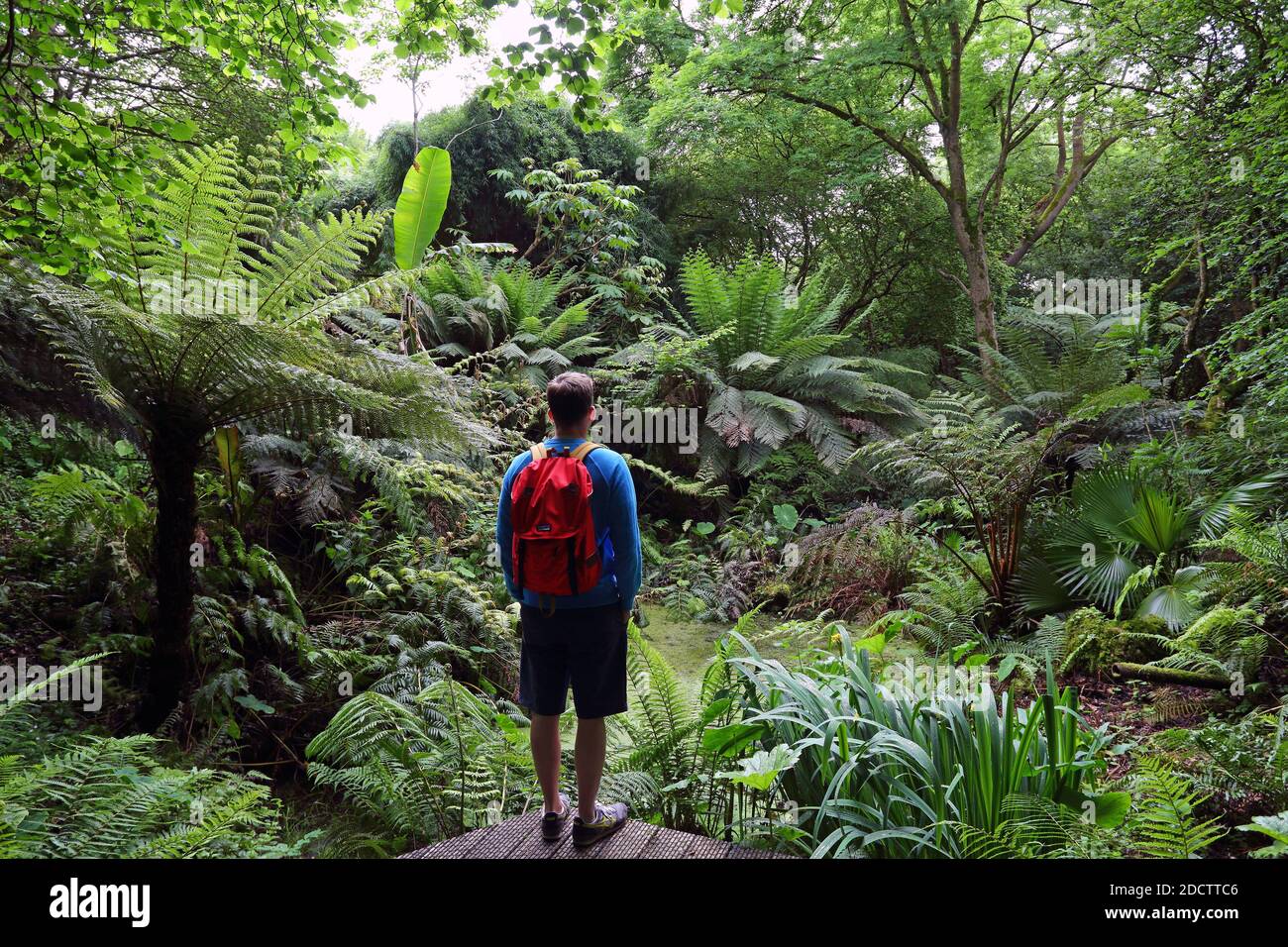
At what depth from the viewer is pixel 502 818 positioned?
256 cm

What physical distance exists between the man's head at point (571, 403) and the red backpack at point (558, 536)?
0.15m

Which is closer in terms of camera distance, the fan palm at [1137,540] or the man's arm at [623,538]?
the man's arm at [623,538]

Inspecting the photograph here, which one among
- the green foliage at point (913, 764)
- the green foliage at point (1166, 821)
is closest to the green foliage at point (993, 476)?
the green foliage at point (913, 764)

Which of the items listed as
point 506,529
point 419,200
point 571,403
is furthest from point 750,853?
point 419,200

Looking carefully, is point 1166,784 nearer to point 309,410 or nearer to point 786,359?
point 309,410

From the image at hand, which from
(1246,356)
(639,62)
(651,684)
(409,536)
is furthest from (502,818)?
(639,62)

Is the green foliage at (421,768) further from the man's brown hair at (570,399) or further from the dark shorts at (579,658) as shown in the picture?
the man's brown hair at (570,399)

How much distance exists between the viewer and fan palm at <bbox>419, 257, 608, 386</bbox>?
675cm

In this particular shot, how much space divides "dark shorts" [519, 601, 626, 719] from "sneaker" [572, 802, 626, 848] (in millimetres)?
309

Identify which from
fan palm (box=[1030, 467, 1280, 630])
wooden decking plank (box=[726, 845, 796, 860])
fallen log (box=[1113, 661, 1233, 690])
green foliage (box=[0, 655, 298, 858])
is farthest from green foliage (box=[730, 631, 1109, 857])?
fan palm (box=[1030, 467, 1280, 630])

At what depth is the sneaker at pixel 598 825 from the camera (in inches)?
84.7

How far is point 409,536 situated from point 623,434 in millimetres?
2894

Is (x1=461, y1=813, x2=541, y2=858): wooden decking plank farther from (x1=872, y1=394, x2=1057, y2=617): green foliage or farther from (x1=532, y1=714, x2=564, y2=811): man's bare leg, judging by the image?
(x1=872, y1=394, x2=1057, y2=617): green foliage

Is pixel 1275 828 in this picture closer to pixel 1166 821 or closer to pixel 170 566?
pixel 1166 821
